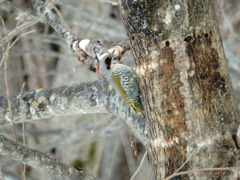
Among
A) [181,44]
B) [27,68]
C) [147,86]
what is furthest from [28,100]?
[27,68]

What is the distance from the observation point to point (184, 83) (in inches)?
73.5

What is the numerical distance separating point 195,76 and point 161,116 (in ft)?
0.74

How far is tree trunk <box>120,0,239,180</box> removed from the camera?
6.03 ft

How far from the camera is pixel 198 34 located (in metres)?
1.85

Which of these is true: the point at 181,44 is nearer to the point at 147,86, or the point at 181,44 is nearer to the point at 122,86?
the point at 147,86

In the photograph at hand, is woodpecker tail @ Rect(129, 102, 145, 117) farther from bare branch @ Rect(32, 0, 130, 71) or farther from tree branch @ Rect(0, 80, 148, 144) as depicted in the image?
bare branch @ Rect(32, 0, 130, 71)

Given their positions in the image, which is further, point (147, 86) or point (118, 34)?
point (118, 34)

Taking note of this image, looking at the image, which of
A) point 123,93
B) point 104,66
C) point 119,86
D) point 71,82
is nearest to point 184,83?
point 123,93

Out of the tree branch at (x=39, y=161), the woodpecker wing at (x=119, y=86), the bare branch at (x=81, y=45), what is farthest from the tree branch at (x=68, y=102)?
the tree branch at (x=39, y=161)

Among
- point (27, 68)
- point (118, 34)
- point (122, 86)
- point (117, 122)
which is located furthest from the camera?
point (27, 68)

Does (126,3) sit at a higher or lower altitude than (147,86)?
higher

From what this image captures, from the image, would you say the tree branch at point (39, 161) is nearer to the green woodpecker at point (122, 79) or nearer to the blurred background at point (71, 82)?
the green woodpecker at point (122, 79)

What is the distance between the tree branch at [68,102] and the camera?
257 centimetres

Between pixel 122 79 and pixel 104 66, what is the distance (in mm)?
137
